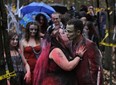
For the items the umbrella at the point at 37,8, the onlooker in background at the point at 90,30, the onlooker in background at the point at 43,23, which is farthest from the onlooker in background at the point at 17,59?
the umbrella at the point at 37,8

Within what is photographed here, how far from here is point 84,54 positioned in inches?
225

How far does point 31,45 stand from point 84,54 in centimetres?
234

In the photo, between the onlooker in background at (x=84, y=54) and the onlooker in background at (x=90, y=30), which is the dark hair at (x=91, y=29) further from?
the onlooker in background at (x=84, y=54)

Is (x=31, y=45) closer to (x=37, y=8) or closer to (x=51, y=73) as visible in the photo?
(x=51, y=73)

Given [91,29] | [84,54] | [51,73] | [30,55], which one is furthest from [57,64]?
[91,29]

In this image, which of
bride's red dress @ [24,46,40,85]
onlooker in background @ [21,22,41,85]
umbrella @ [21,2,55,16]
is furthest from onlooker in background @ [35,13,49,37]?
umbrella @ [21,2,55,16]

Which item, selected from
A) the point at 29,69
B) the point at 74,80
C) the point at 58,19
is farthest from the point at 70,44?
the point at 58,19

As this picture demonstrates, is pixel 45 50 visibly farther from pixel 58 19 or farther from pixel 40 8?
pixel 40 8

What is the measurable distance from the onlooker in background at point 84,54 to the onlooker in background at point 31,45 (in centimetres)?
201

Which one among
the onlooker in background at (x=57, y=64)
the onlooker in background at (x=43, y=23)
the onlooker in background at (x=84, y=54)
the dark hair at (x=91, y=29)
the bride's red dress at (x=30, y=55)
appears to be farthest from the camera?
the dark hair at (x=91, y=29)

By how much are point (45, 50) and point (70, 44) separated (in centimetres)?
38

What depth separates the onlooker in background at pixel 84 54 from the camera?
574 centimetres

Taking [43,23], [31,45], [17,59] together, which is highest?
[43,23]

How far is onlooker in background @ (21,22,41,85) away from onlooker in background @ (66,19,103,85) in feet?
6.60
